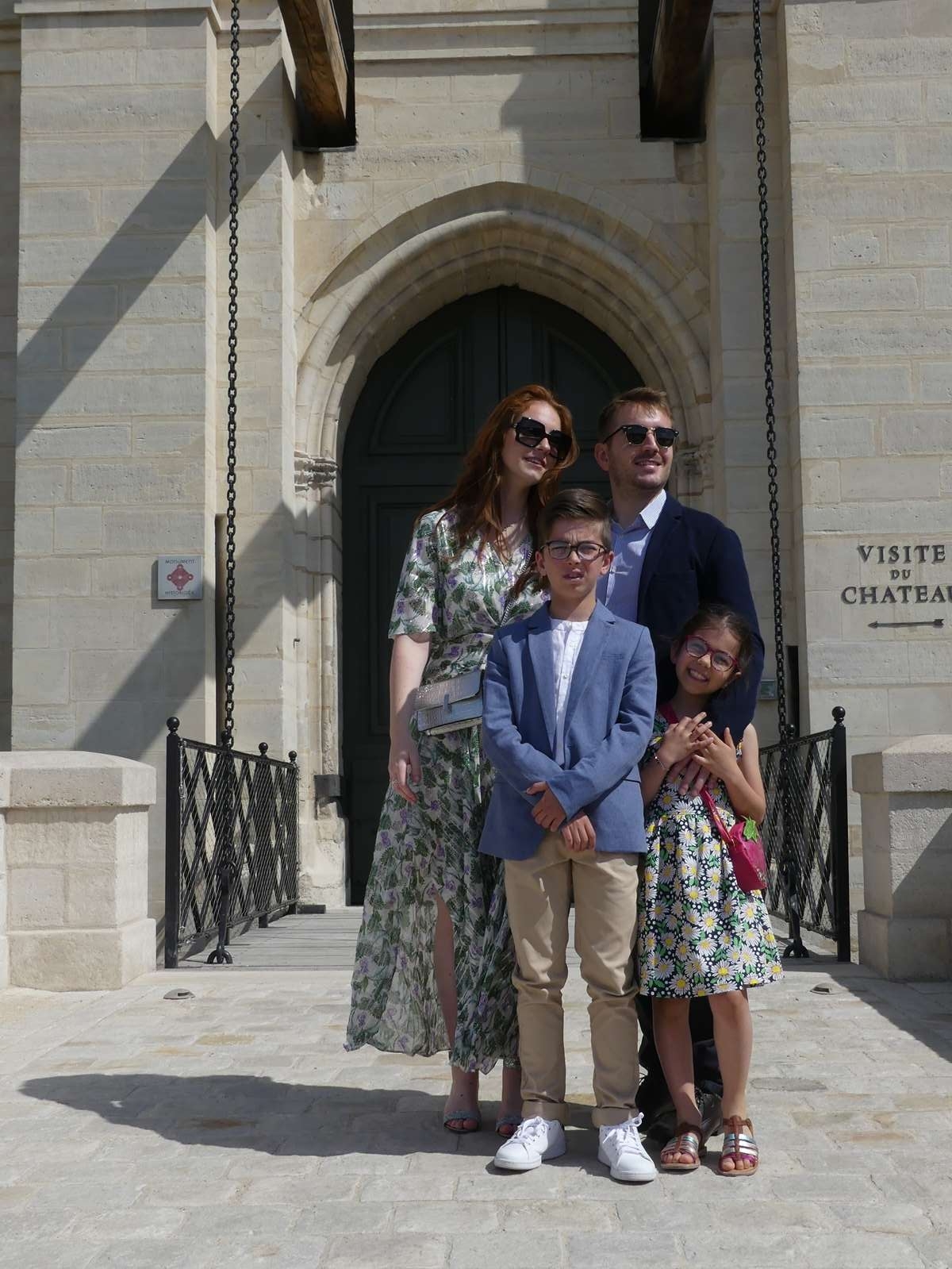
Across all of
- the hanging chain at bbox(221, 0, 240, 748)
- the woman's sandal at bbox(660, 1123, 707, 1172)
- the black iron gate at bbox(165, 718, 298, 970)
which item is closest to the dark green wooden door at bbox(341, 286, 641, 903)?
the black iron gate at bbox(165, 718, 298, 970)

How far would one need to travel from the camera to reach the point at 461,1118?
314 centimetres

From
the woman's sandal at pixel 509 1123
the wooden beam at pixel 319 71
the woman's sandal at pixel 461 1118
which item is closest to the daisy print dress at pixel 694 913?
the woman's sandal at pixel 509 1123

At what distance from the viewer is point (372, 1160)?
114 inches

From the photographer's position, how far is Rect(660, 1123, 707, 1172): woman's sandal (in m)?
2.78

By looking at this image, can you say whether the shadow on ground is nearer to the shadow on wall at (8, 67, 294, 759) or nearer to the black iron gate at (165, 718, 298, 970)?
the black iron gate at (165, 718, 298, 970)

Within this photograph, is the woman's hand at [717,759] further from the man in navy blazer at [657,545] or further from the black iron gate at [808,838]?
the black iron gate at [808,838]

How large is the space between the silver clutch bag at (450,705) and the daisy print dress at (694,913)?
1.31ft

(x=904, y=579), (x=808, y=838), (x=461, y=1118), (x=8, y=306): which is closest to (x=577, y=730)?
(x=461, y=1118)

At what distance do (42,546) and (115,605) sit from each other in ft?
1.85

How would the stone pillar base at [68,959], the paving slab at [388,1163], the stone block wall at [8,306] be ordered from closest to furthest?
the paving slab at [388,1163] < the stone pillar base at [68,959] < the stone block wall at [8,306]

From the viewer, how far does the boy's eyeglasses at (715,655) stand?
2.94 meters

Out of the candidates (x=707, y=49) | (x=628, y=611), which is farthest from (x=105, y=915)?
(x=707, y=49)

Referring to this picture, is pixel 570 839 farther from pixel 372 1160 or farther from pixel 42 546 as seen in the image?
pixel 42 546

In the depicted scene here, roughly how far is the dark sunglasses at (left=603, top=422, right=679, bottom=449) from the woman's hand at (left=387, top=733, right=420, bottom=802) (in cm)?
82
